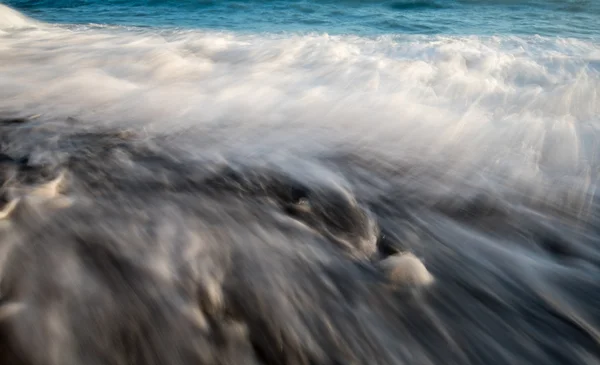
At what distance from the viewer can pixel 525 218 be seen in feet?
4.51

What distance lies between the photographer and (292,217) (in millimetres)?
1299

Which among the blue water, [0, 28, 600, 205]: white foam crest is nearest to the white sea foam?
[0, 28, 600, 205]: white foam crest

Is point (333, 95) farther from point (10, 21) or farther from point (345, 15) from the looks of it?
point (345, 15)

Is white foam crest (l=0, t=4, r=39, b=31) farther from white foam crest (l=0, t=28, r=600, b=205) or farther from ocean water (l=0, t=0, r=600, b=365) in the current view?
ocean water (l=0, t=0, r=600, b=365)

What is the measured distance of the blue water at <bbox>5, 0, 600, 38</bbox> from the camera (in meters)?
6.38

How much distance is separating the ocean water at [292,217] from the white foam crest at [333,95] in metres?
0.02

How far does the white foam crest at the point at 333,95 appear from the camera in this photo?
1.91m

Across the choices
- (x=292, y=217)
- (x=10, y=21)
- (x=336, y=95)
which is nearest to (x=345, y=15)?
(x=10, y=21)

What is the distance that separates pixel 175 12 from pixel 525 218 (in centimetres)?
866

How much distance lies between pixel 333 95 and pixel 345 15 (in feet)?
21.4

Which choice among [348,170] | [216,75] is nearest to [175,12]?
[216,75]

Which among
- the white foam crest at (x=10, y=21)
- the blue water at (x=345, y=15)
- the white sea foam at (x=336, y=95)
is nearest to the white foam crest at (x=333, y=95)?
the white sea foam at (x=336, y=95)

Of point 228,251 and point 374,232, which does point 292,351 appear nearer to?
point 228,251

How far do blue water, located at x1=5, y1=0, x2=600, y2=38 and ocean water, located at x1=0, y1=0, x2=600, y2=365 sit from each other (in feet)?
13.1
